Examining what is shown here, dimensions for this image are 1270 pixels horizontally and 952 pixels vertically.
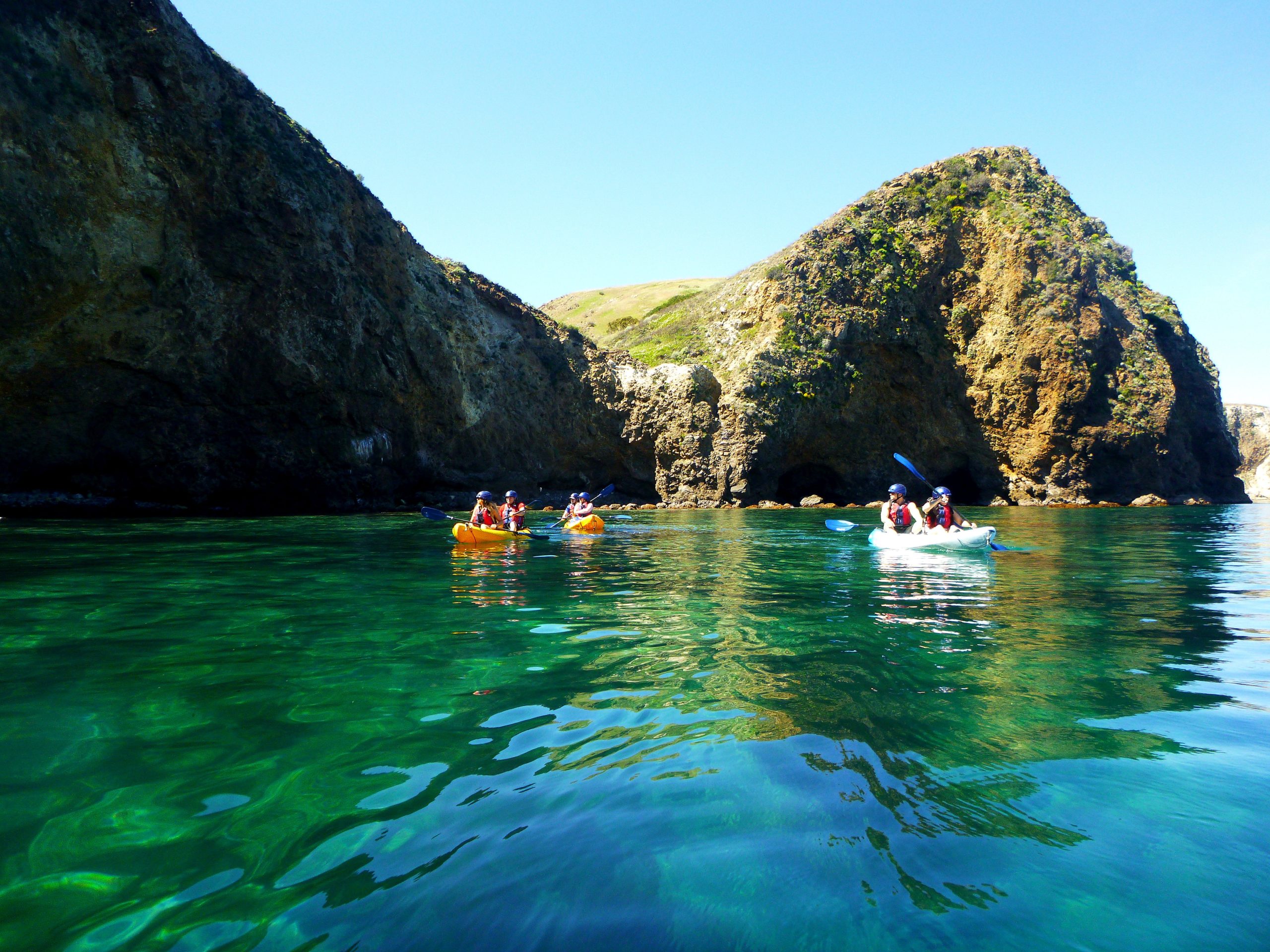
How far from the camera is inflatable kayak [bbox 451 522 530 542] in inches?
674

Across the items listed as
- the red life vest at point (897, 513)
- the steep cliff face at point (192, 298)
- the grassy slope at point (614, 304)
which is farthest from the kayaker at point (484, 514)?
the grassy slope at point (614, 304)

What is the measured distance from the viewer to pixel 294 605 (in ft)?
28.4

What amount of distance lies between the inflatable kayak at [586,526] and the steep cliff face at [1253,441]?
5906 inches

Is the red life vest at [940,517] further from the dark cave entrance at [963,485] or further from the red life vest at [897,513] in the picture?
the dark cave entrance at [963,485]

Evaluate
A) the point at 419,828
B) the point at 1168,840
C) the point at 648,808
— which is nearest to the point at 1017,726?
the point at 1168,840

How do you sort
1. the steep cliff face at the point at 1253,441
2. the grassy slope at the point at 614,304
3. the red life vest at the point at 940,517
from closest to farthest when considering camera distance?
the red life vest at the point at 940,517, the grassy slope at the point at 614,304, the steep cliff face at the point at 1253,441

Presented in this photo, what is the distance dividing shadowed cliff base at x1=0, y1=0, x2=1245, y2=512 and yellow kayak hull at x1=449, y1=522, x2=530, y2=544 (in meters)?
17.6

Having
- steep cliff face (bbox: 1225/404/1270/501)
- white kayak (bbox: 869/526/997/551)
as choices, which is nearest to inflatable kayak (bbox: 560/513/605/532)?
white kayak (bbox: 869/526/997/551)

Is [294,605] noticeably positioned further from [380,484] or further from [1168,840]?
[380,484]

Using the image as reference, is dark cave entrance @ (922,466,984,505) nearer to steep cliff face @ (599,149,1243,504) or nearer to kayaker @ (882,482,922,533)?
steep cliff face @ (599,149,1243,504)

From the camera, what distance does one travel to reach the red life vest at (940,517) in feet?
53.4

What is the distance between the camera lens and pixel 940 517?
661 inches

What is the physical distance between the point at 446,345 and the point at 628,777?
3878cm

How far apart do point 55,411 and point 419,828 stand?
102 feet
